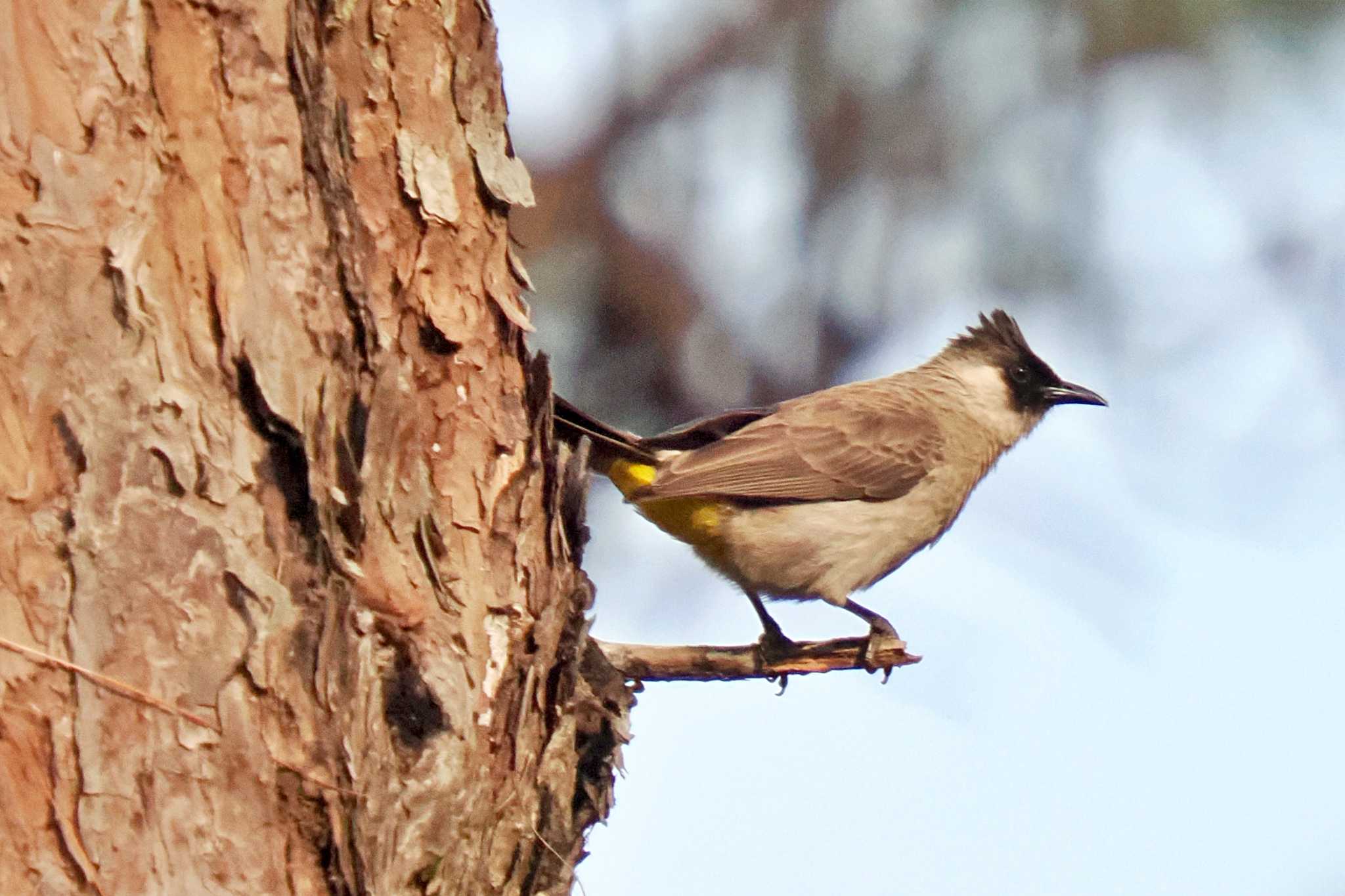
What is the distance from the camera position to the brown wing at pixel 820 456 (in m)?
4.25

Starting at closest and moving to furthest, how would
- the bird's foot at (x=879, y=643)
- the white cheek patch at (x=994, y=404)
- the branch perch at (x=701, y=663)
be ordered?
1. the branch perch at (x=701, y=663)
2. the bird's foot at (x=879, y=643)
3. the white cheek patch at (x=994, y=404)

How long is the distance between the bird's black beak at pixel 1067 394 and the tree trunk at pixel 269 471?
329cm

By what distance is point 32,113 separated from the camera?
1.80m

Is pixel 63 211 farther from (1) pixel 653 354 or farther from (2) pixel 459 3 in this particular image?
(1) pixel 653 354

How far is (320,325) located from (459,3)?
631mm

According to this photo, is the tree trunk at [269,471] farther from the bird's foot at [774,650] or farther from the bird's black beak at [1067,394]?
the bird's black beak at [1067,394]

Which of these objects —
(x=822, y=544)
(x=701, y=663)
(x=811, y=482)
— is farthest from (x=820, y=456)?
(x=701, y=663)

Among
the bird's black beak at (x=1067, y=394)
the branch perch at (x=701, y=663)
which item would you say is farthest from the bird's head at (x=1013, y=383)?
the branch perch at (x=701, y=663)

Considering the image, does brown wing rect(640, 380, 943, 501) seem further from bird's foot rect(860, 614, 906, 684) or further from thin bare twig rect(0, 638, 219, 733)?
thin bare twig rect(0, 638, 219, 733)

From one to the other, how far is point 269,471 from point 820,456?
112 inches

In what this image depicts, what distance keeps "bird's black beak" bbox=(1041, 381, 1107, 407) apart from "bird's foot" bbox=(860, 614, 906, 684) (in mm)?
1324

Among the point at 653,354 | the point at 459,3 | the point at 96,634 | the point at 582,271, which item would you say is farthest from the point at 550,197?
the point at 96,634

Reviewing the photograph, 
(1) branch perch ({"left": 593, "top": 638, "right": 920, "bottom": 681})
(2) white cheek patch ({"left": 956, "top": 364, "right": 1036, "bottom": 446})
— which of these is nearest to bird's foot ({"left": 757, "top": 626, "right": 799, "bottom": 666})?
(1) branch perch ({"left": 593, "top": 638, "right": 920, "bottom": 681})

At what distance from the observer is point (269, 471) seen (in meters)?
1.95
